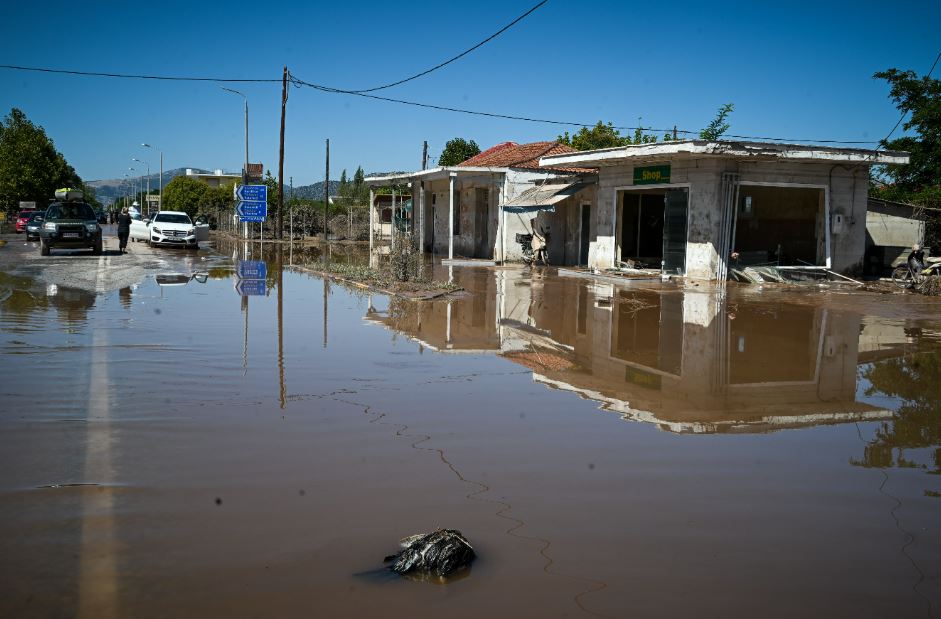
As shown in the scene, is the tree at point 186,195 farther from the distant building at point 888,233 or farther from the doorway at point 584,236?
the distant building at point 888,233

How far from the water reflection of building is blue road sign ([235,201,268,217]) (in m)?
22.0

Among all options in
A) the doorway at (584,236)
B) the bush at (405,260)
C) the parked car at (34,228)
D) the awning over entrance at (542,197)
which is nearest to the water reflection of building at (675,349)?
the bush at (405,260)

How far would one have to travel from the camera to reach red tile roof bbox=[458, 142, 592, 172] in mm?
32594

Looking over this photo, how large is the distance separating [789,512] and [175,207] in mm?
85957

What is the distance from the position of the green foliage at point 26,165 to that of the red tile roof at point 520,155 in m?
41.7

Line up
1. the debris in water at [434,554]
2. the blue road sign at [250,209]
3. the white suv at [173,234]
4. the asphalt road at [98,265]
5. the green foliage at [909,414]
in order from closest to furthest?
the debris in water at [434,554] < the green foliage at [909,414] < the asphalt road at [98,265] < the white suv at [173,234] < the blue road sign at [250,209]

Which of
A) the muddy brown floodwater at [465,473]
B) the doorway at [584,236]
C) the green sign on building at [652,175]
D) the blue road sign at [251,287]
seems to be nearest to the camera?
the muddy brown floodwater at [465,473]

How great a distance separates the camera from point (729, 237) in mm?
22328

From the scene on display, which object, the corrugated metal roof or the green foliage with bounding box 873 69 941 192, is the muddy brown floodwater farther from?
the green foliage with bounding box 873 69 941 192

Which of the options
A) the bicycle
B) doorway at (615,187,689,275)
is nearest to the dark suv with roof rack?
doorway at (615,187,689,275)

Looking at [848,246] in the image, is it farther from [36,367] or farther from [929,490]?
[36,367]

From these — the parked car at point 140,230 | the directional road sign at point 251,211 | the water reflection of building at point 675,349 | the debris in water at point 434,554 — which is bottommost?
the debris in water at point 434,554

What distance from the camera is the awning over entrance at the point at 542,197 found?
87.6 feet

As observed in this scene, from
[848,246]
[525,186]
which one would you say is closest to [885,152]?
[848,246]
